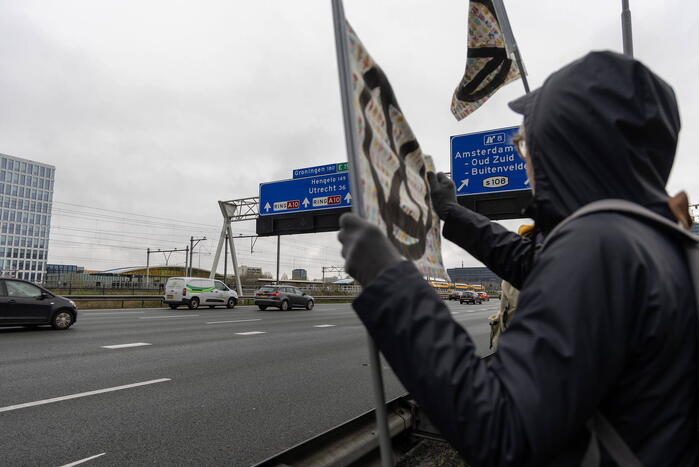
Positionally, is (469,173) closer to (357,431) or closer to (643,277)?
(357,431)

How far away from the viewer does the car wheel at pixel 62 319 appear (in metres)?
11.3

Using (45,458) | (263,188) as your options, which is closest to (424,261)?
(45,458)

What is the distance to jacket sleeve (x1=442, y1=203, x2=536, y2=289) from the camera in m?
1.59

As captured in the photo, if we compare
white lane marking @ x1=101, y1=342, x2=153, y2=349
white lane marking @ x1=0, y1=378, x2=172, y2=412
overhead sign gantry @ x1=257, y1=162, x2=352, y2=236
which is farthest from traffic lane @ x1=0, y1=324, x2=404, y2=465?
overhead sign gantry @ x1=257, y1=162, x2=352, y2=236

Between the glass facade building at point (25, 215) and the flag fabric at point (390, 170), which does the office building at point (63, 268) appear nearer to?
the glass facade building at point (25, 215)

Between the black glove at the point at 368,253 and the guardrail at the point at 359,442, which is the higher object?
the black glove at the point at 368,253

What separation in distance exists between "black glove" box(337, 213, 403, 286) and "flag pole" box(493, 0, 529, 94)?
3.12 metres

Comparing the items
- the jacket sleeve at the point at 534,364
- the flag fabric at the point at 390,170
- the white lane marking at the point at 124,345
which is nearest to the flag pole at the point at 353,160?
the flag fabric at the point at 390,170

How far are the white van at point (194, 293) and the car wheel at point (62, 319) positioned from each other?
34.9ft

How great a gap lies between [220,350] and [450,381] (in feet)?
28.2

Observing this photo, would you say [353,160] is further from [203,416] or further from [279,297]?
[279,297]

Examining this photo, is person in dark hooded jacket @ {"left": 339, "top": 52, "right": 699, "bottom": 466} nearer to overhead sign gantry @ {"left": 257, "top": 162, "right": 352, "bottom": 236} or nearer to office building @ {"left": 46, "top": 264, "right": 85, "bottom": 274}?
overhead sign gantry @ {"left": 257, "top": 162, "right": 352, "bottom": 236}

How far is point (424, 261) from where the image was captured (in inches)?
55.1

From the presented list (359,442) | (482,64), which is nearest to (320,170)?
(482,64)
